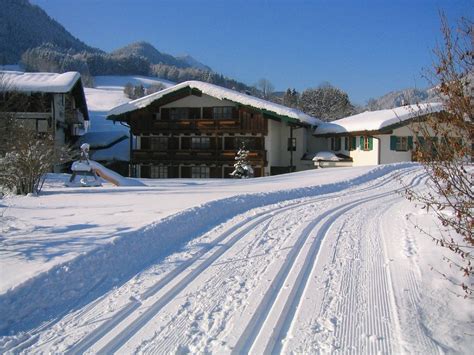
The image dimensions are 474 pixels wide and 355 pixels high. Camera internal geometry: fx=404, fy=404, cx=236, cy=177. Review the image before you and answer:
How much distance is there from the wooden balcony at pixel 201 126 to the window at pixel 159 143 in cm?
83

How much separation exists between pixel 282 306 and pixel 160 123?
25890 millimetres

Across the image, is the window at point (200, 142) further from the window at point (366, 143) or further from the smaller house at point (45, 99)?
the window at point (366, 143)

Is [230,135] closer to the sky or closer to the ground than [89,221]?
closer to the sky

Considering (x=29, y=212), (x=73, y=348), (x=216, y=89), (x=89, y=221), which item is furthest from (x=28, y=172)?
(x=216, y=89)

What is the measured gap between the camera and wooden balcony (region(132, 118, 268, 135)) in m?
27.5

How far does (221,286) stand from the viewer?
4.63m

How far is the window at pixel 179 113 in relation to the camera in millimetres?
29356

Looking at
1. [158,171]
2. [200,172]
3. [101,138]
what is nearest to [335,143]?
[200,172]

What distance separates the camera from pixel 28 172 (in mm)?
11836

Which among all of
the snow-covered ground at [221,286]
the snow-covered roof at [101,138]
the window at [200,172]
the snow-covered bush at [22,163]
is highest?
the snow-covered roof at [101,138]

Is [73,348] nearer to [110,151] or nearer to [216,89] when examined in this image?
[216,89]

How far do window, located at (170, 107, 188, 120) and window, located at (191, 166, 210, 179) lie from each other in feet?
12.4

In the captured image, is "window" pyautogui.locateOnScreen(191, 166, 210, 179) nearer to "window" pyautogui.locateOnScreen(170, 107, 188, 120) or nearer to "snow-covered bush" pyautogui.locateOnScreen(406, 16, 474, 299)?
"window" pyautogui.locateOnScreen(170, 107, 188, 120)

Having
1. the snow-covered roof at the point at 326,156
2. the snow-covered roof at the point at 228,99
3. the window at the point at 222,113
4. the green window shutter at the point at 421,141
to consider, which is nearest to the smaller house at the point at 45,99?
the snow-covered roof at the point at 228,99
